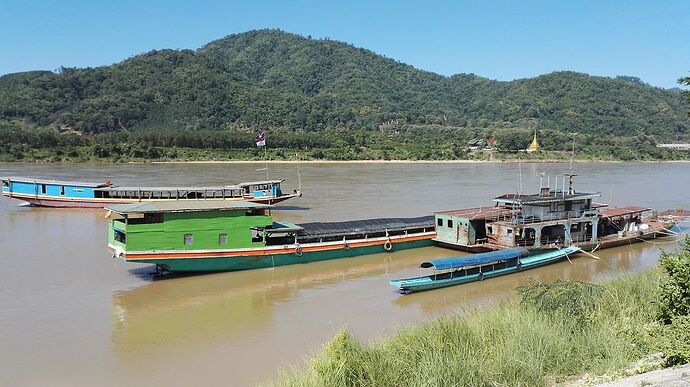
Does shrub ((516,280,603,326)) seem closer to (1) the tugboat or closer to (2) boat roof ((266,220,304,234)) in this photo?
(2) boat roof ((266,220,304,234))

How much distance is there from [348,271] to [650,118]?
162m

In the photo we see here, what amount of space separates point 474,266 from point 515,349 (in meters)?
10.4

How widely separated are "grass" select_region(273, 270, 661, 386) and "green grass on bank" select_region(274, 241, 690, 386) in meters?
0.01

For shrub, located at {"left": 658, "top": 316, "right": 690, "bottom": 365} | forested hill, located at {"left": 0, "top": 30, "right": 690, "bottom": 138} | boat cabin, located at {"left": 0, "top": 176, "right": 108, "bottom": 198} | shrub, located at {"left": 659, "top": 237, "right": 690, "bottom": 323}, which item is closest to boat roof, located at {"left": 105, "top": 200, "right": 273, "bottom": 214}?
shrub, located at {"left": 659, "top": 237, "right": 690, "bottom": 323}

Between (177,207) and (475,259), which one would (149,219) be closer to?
(177,207)

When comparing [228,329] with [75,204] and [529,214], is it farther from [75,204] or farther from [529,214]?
[75,204]

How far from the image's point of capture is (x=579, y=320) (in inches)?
408

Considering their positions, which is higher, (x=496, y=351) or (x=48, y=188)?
(x=48, y=188)

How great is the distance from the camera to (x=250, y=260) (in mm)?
20000

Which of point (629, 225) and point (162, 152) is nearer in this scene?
point (629, 225)

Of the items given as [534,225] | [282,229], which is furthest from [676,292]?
[282,229]

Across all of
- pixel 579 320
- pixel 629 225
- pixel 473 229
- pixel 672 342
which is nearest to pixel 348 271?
pixel 473 229

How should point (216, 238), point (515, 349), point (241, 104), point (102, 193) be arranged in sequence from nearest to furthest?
point (515, 349) → point (216, 238) → point (102, 193) → point (241, 104)

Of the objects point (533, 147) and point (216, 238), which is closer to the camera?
point (216, 238)
